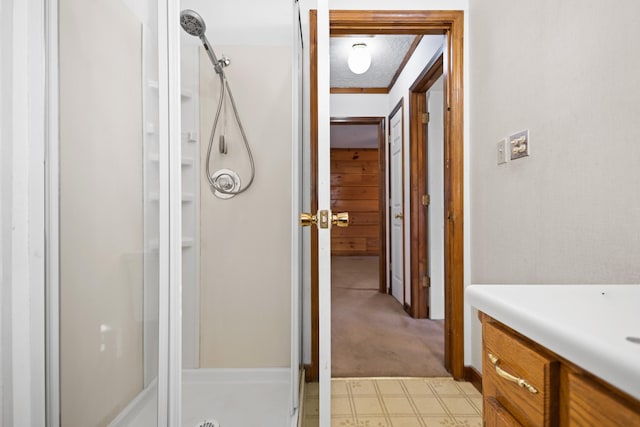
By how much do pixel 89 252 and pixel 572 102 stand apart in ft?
4.52

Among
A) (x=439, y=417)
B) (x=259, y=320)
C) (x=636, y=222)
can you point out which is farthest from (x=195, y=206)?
(x=439, y=417)

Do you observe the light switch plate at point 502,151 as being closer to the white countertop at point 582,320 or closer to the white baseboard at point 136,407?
the white countertop at point 582,320

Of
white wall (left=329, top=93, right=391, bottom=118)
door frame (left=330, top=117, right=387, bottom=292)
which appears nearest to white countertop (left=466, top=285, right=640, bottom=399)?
door frame (left=330, top=117, right=387, bottom=292)

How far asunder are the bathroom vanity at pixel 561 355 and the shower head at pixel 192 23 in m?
0.95

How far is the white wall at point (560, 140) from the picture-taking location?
2.78 feet

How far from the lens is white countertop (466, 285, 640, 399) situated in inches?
12.2

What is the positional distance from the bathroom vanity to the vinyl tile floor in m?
1.01

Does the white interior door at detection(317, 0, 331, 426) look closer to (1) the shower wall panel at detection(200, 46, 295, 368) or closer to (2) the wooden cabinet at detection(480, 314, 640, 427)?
(1) the shower wall panel at detection(200, 46, 295, 368)

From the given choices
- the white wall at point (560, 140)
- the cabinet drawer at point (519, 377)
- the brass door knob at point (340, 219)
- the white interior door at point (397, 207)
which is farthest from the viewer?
the white interior door at point (397, 207)

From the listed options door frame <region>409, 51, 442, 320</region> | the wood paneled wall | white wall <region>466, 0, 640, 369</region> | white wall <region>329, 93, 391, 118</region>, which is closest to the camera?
white wall <region>466, 0, 640, 369</region>

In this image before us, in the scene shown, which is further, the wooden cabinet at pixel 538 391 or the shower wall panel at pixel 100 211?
the shower wall panel at pixel 100 211

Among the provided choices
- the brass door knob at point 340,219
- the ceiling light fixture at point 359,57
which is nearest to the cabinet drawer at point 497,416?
the brass door knob at point 340,219

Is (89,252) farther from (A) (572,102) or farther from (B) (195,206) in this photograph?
(A) (572,102)

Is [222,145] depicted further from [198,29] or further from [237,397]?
[237,397]
